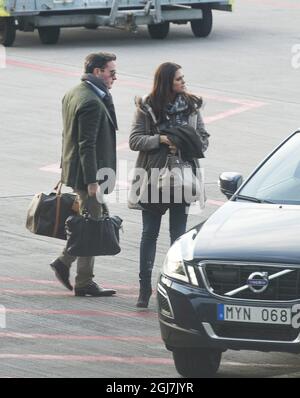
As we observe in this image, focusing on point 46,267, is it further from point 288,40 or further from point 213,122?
point 288,40

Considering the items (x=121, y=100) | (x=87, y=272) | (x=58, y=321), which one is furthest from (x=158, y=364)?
(x=121, y=100)

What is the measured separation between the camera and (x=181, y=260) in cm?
876

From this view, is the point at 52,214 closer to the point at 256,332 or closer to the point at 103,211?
the point at 103,211

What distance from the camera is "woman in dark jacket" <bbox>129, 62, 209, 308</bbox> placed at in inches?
415

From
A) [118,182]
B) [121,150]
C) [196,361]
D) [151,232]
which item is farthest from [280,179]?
[121,150]

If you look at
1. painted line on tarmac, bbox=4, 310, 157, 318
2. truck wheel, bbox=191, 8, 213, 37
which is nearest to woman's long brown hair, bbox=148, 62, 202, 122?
painted line on tarmac, bbox=4, 310, 157, 318

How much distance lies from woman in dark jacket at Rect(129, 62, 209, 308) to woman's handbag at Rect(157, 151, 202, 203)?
0.17ft

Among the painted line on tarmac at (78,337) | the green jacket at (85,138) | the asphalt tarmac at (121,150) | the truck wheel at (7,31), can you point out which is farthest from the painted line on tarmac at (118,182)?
the truck wheel at (7,31)

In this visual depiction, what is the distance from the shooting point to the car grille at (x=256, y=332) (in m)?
8.30

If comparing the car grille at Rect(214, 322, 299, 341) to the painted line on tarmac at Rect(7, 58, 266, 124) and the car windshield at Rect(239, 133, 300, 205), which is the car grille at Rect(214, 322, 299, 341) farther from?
the painted line on tarmac at Rect(7, 58, 266, 124)

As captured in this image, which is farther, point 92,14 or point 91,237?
point 92,14

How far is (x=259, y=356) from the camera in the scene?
959 cm

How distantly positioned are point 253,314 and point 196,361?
0.65 m

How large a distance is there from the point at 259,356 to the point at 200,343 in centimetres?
116
